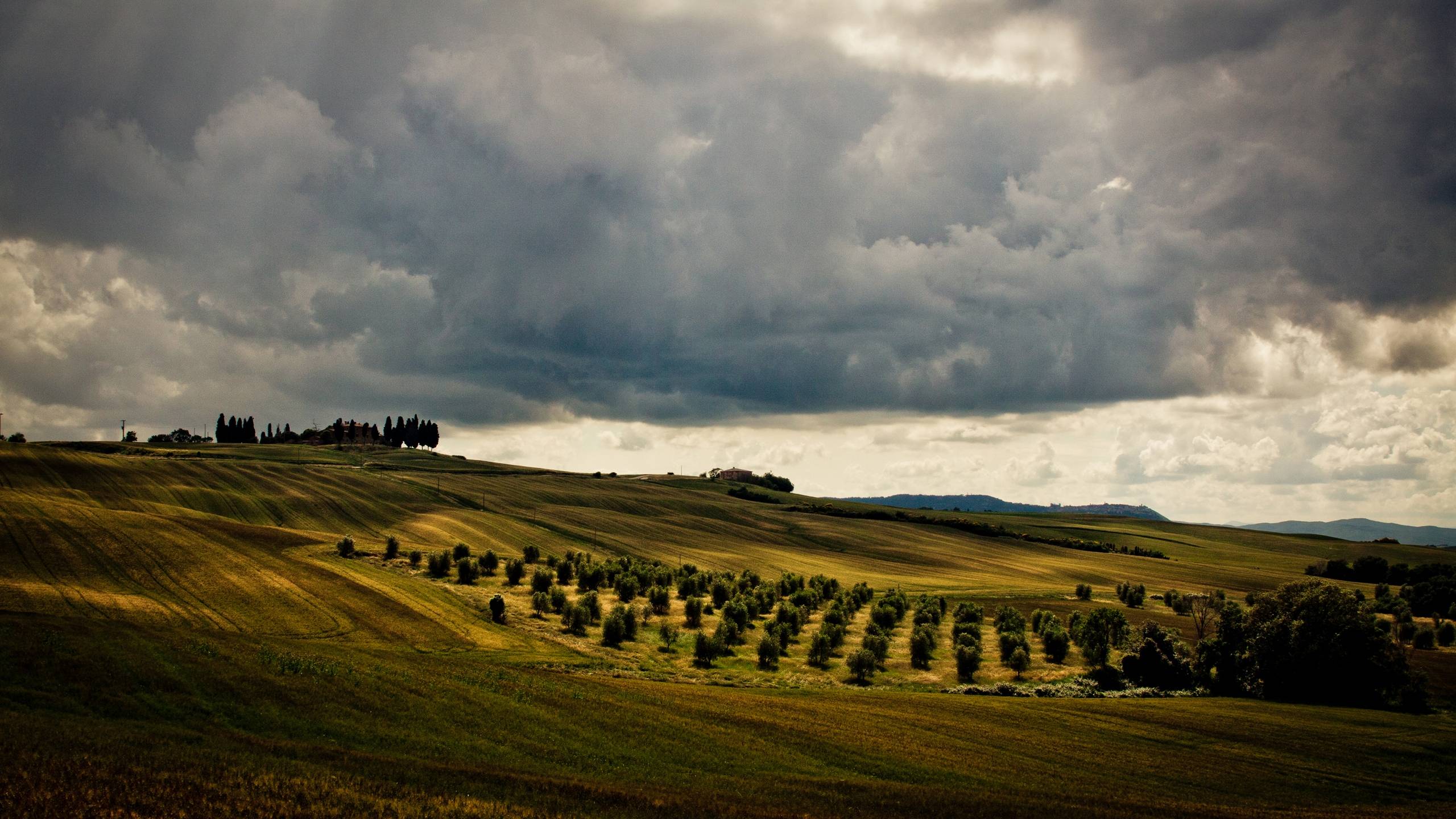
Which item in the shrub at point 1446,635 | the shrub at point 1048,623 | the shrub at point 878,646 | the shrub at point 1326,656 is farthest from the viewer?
the shrub at point 1446,635

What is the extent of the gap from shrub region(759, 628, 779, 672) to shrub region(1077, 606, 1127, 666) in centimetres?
3468

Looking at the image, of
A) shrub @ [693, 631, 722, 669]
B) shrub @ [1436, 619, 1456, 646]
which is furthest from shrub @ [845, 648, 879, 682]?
shrub @ [1436, 619, 1456, 646]

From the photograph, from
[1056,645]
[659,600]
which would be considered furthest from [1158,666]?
[659,600]

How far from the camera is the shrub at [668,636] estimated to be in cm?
8773

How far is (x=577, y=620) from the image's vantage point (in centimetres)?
8700

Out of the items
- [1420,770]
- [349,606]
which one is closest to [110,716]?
[349,606]

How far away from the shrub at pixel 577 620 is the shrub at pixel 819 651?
929 inches

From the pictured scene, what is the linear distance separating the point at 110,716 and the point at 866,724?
3875cm

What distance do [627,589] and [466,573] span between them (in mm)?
20888

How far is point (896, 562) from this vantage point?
18412cm

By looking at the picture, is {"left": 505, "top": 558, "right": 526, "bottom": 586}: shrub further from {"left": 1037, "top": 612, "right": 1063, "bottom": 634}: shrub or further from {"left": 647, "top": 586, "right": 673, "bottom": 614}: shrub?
{"left": 1037, "top": 612, "right": 1063, "bottom": 634}: shrub

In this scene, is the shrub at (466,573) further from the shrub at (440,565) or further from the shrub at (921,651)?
the shrub at (921,651)

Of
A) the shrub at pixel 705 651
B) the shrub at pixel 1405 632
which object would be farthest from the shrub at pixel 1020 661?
the shrub at pixel 1405 632

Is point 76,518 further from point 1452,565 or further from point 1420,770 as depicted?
point 1452,565
